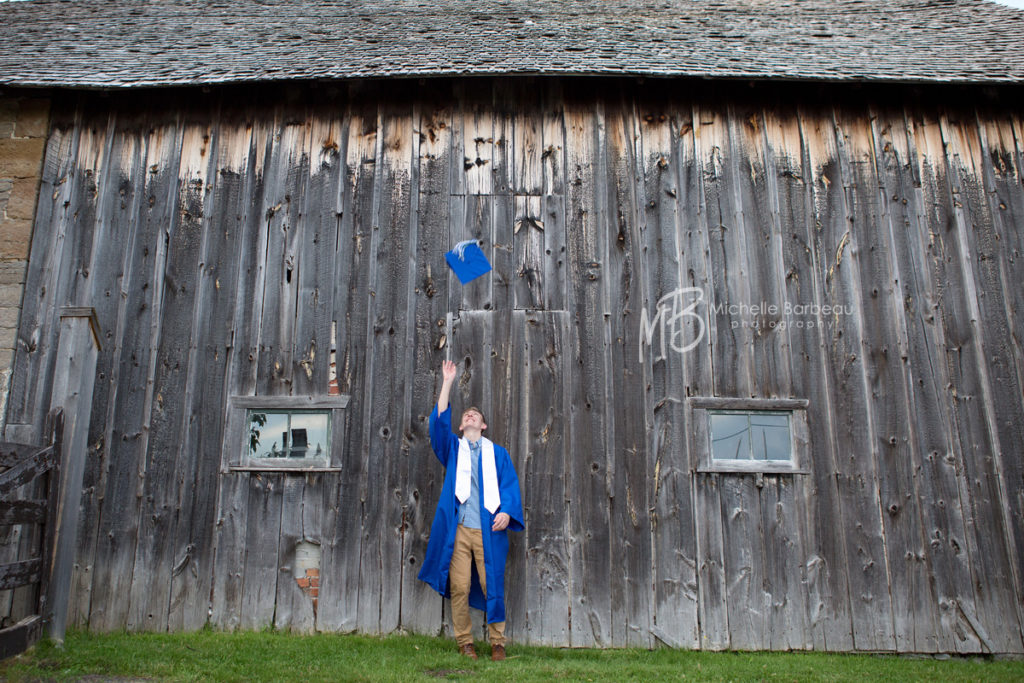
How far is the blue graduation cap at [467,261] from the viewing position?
240 inches

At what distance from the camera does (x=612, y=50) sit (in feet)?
21.7

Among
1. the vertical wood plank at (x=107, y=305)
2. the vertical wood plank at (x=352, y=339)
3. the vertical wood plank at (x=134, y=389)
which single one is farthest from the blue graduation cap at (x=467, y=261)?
the vertical wood plank at (x=107, y=305)

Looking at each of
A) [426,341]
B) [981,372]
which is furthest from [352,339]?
[981,372]

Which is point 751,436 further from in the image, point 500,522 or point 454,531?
point 454,531

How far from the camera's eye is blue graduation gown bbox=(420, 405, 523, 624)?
195 inches

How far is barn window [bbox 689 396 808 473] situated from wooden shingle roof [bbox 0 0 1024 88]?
9.20 ft

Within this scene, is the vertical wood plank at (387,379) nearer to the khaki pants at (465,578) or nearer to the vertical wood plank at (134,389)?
the khaki pants at (465,578)

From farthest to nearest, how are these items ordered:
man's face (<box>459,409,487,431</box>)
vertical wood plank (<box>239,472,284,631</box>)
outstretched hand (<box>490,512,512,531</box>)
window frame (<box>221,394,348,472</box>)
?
window frame (<box>221,394,348,472</box>) → vertical wood plank (<box>239,472,284,631</box>) → man's face (<box>459,409,487,431</box>) → outstretched hand (<box>490,512,512,531</box>)

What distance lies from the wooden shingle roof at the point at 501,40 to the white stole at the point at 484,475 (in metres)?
3.21

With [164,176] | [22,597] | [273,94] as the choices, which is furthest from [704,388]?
[22,597]

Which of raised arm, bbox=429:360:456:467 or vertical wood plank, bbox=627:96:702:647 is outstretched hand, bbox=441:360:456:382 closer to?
raised arm, bbox=429:360:456:467

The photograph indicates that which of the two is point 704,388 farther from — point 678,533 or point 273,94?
point 273,94

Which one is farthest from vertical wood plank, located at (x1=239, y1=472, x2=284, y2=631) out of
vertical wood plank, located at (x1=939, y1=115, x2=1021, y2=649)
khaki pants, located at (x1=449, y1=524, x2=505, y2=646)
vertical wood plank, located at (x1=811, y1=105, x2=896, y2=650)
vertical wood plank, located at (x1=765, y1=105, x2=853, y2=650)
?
vertical wood plank, located at (x1=939, y1=115, x2=1021, y2=649)

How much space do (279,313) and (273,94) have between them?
2.14 m
